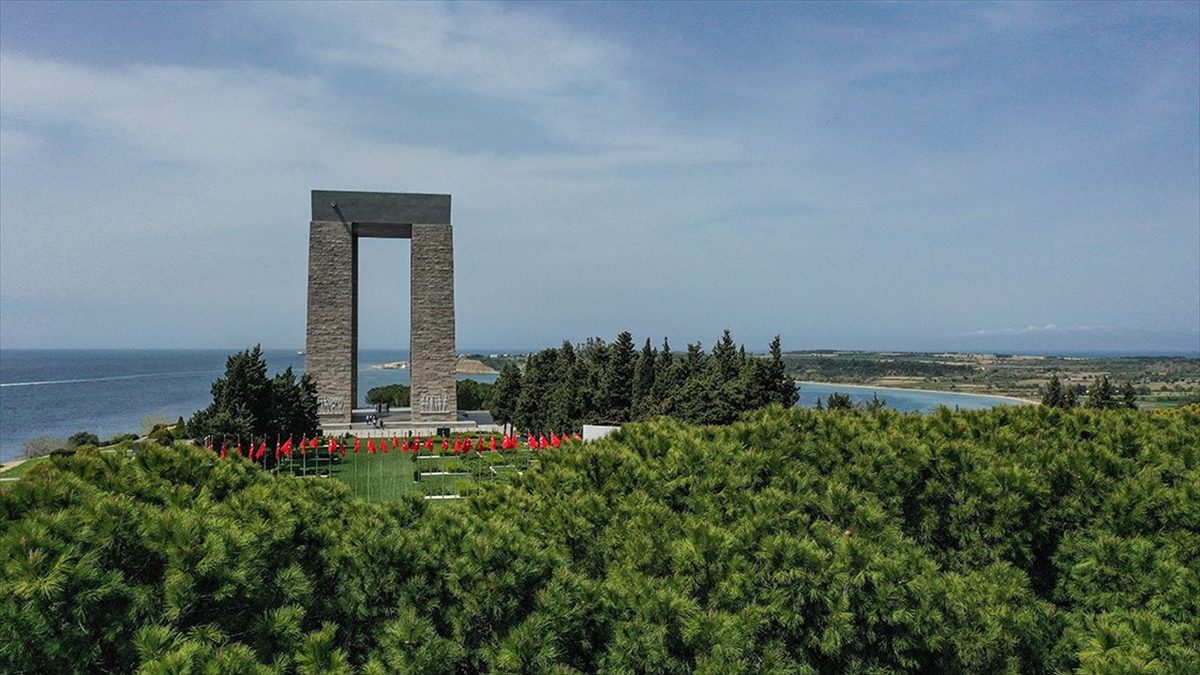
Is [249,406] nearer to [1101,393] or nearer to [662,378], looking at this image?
[662,378]

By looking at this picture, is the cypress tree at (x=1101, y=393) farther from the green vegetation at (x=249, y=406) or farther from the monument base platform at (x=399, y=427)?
the green vegetation at (x=249, y=406)

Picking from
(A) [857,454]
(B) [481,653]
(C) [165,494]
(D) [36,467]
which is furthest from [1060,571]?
(D) [36,467]

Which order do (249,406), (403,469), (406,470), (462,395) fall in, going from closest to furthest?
(249,406) → (406,470) → (403,469) → (462,395)

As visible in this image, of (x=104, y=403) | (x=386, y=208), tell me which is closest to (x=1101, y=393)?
(x=386, y=208)

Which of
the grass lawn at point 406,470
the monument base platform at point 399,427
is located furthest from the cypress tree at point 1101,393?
the monument base platform at point 399,427

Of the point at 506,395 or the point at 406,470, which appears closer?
the point at 406,470

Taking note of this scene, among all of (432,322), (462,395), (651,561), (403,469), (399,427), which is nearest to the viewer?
(651,561)

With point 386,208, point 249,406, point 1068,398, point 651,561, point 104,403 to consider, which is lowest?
point 104,403
